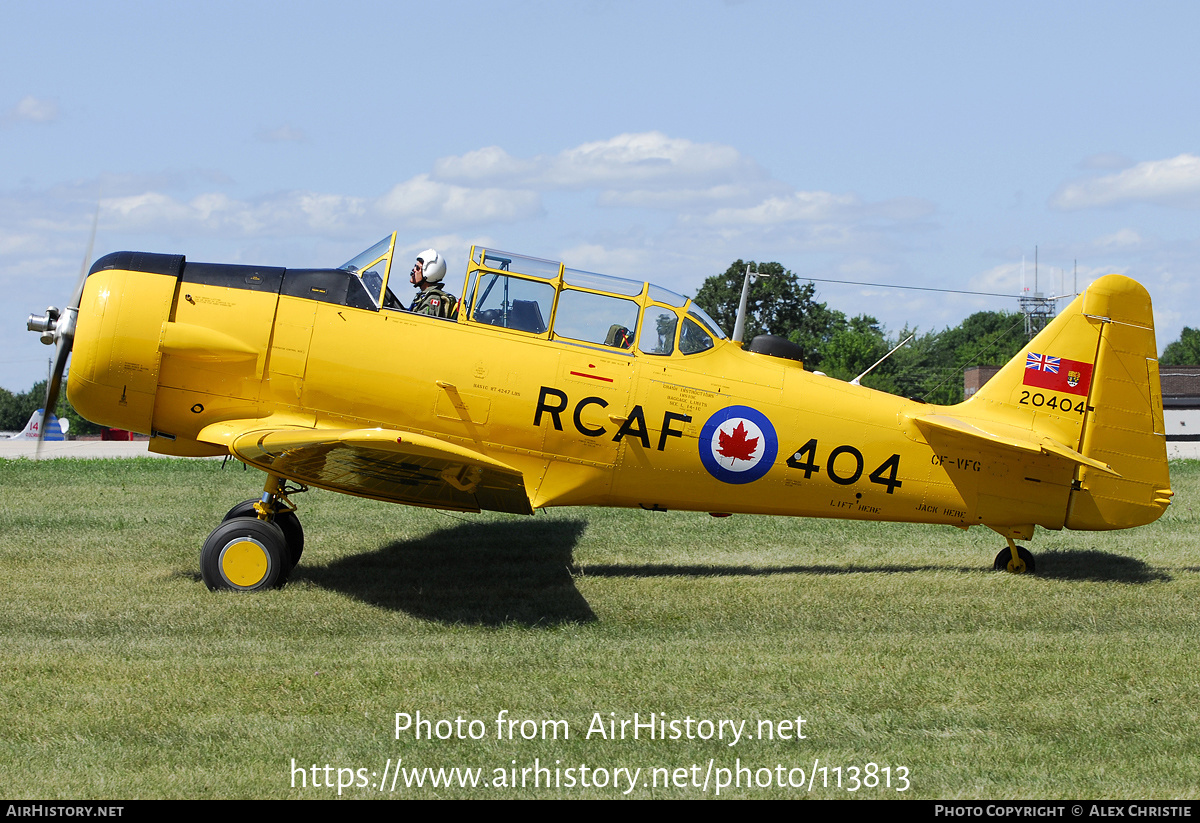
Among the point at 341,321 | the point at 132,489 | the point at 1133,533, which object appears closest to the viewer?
the point at 341,321

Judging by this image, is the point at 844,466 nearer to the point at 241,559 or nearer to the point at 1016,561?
the point at 1016,561

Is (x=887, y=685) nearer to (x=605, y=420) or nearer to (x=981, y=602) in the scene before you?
(x=981, y=602)

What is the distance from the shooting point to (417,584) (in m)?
7.94

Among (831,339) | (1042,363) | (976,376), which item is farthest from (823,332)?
(1042,363)

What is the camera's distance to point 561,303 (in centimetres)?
757

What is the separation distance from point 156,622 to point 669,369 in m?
4.11

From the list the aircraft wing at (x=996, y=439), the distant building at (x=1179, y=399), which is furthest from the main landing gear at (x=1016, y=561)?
the distant building at (x=1179, y=399)

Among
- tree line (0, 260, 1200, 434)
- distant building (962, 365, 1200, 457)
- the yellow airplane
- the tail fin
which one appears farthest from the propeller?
tree line (0, 260, 1200, 434)

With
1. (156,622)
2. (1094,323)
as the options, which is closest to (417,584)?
(156,622)

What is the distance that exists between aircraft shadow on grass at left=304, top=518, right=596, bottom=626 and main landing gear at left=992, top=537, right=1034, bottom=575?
3.85m

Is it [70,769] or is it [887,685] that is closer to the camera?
[70,769]

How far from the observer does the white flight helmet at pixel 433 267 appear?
7.75 metres

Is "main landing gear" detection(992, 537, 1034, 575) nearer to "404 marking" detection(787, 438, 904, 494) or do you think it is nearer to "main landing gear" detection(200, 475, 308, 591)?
"404 marking" detection(787, 438, 904, 494)

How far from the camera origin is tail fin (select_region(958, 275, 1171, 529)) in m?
8.43
